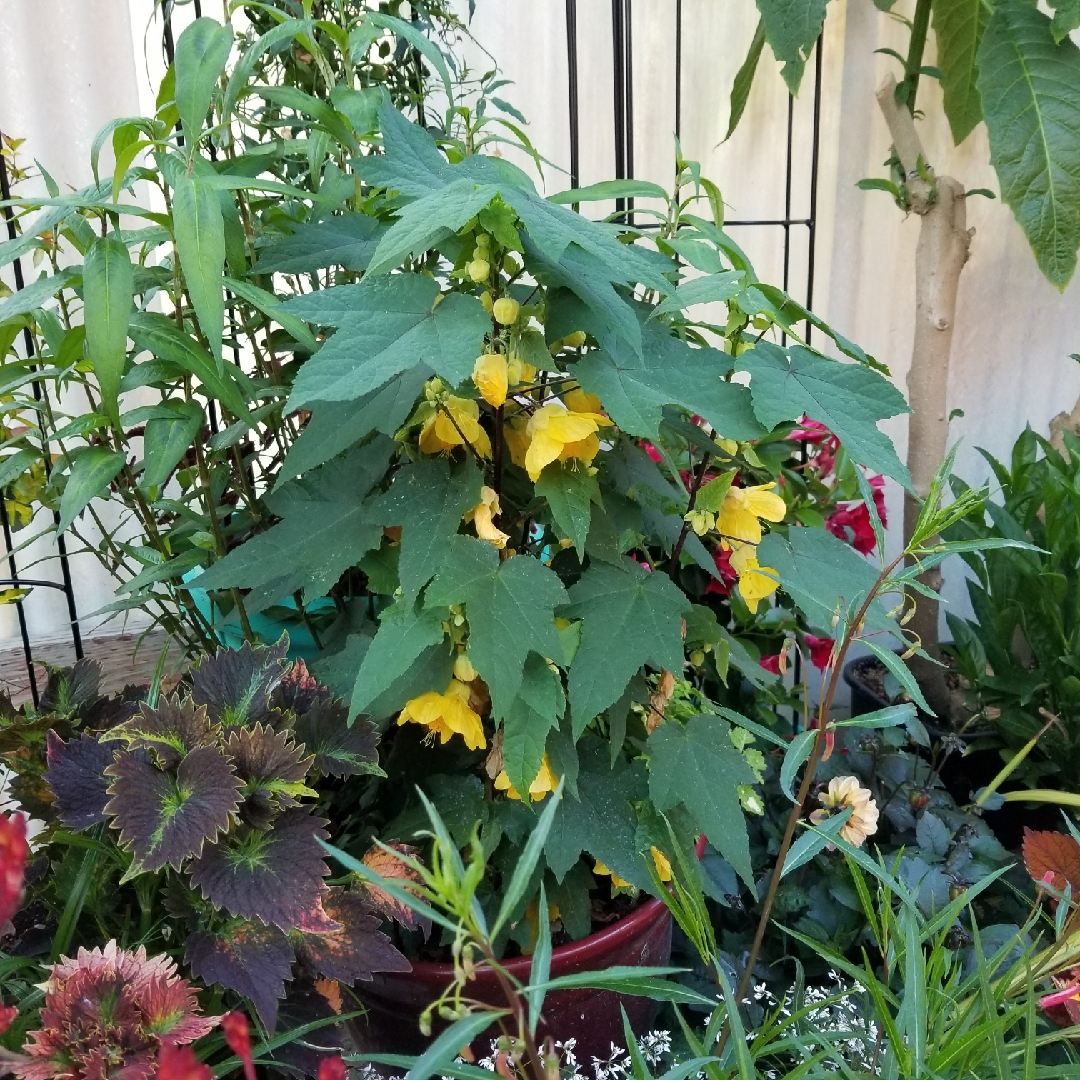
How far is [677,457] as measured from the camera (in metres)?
0.77

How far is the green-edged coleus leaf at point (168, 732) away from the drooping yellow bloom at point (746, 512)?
15.4 inches

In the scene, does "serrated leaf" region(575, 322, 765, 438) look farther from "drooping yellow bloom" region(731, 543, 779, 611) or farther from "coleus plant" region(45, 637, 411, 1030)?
"coleus plant" region(45, 637, 411, 1030)

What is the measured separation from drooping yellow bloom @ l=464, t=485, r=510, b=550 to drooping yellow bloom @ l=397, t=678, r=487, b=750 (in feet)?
0.37

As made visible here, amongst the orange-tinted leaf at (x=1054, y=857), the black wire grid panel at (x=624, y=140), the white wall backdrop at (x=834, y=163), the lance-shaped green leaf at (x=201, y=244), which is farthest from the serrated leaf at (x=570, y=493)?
the white wall backdrop at (x=834, y=163)

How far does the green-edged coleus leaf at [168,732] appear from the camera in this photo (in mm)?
522

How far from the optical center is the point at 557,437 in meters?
0.52

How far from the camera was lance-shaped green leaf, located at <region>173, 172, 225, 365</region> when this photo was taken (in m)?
0.50

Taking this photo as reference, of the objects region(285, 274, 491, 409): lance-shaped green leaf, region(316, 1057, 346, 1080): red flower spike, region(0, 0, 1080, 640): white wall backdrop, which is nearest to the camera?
region(316, 1057, 346, 1080): red flower spike

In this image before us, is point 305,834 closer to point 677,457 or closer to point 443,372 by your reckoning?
point 443,372

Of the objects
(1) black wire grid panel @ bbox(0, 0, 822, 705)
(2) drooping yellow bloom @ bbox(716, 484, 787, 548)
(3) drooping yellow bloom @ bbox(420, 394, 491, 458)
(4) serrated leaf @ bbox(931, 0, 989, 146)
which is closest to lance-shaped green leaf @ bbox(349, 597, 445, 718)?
(3) drooping yellow bloom @ bbox(420, 394, 491, 458)

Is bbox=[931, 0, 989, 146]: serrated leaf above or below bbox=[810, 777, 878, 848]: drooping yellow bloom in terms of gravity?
above

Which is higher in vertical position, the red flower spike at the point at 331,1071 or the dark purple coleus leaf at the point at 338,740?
the red flower spike at the point at 331,1071

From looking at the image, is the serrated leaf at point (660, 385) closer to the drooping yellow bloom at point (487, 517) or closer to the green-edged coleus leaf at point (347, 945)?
the drooping yellow bloom at point (487, 517)

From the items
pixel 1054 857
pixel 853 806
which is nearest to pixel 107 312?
pixel 853 806
